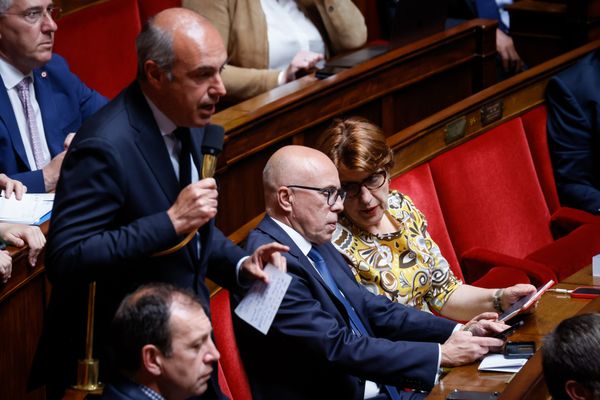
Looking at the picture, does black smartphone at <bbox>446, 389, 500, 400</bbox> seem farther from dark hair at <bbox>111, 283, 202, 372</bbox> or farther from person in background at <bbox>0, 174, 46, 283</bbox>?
person in background at <bbox>0, 174, 46, 283</bbox>

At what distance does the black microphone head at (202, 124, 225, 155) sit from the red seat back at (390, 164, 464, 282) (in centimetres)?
103

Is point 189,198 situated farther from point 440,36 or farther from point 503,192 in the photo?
point 440,36

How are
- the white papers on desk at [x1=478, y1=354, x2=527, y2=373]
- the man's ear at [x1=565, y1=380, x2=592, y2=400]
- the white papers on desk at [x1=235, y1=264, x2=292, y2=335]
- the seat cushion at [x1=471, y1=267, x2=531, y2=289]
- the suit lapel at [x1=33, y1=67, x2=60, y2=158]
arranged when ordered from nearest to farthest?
the man's ear at [x1=565, y1=380, x2=592, y2=400], the white papers on desk at [x1=235, y1=264, x2=292, y2=335], the white papers on desk at [x1=478, y1=354, x2=527, y2=373], the suit lapel at [x1=33, y1=67, x2=60, y2=158], the seat cushion at [x1=471, y1=267, x2=531, y2=289]

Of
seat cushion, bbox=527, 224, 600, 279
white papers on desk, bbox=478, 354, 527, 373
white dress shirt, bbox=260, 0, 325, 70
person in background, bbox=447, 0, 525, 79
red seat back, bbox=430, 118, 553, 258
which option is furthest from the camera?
person in background, bbox=447, 0, 525, 79

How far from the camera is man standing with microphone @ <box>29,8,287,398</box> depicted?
1392 millimetres

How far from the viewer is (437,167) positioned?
2.62 meters

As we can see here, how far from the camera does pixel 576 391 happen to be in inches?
54.2

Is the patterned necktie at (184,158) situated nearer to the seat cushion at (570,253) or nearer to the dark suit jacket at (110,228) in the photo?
the dark suit jacket at (110,228)

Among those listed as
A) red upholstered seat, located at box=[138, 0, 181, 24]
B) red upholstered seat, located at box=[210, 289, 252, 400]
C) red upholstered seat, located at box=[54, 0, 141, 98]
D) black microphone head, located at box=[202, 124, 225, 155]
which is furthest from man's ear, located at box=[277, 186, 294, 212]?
red upholstered seat, located at box=[138, 0, 181, 24]

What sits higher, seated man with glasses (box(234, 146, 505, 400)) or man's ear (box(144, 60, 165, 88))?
man's ear (box(144, 60, 165, 88))

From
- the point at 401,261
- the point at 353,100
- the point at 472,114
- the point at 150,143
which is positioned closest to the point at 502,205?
the point at 472,114

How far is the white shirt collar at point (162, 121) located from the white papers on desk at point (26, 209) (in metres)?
0.42

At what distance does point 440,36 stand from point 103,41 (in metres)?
0.96

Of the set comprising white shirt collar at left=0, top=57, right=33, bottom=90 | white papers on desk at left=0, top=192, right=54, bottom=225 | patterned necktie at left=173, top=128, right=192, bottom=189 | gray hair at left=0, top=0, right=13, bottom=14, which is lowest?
white papers on desk at left=0, top=192, right=54, bottom=225
